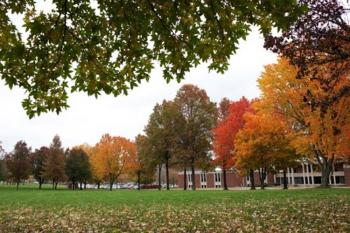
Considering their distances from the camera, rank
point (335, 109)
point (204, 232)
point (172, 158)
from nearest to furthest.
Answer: point (204, 232) → point (335, 109) → point (172, 158)

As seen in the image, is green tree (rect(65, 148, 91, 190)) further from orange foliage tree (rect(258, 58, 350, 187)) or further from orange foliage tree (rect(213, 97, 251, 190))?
orange foliage tree (rect(258, 58, 350, 187))

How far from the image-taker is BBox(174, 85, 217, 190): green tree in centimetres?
5484

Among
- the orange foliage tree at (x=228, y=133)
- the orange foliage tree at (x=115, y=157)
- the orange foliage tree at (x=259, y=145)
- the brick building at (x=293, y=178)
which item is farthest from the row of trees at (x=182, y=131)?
the brick building at (x=293, y=178)

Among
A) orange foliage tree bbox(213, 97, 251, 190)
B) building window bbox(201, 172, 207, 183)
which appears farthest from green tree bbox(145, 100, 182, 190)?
building window bbox(201, 172, 207, 183)

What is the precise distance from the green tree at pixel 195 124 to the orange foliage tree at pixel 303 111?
18982 mm

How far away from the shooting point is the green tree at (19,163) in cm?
7944

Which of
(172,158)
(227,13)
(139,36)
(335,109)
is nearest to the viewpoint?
(227,13)

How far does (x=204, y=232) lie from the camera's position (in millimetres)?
10164

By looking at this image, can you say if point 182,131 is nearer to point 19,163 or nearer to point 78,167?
point 78,167

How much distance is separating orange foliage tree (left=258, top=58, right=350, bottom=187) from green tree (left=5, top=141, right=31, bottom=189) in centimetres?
5803

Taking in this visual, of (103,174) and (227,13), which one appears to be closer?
(227,13)

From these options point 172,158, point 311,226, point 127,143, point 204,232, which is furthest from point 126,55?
point 127,143

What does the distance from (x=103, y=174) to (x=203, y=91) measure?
3198cm

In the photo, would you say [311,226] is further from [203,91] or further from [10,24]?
[203,91]
